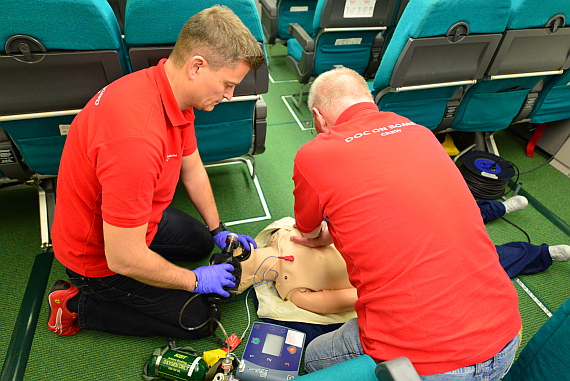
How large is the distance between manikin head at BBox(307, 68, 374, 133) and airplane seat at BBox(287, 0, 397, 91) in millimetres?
1536

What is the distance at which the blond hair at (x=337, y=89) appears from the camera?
1476 millimetres

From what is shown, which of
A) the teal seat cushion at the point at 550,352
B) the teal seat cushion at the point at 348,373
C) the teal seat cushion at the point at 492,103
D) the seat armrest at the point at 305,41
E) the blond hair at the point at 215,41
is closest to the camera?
the teal seat cushion at the point at 348,373

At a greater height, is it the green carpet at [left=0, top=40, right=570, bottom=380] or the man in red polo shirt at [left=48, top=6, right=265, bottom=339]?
the man in red polo shirt at [left=48, top=6, right=265, bottom=339]

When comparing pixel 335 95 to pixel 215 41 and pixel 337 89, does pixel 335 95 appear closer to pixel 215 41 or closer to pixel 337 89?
pixel 337 89

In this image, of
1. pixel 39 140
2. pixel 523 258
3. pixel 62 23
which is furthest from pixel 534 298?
pixel 39 140

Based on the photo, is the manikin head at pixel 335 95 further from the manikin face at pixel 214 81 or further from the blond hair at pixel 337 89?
the manikin face at pixel 214 81

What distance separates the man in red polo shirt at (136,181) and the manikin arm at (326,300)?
415mm

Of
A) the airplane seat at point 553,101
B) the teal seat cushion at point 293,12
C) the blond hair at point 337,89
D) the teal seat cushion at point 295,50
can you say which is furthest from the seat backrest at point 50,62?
the airplane seat at point 553,101

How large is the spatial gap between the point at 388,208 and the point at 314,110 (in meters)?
0.69

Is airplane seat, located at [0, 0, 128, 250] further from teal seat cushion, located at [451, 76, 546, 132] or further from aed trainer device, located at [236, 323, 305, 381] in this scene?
teal seat cushion, located at [451, 76, 546, 132]

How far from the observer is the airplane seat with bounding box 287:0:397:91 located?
280 cm

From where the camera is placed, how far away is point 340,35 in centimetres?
301

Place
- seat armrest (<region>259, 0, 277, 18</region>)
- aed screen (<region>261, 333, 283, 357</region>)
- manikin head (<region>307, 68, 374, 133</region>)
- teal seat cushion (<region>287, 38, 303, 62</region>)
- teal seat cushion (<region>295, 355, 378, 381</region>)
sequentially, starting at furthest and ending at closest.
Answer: seat armrest (<region>259, 0, 277, 18</region>), teal seat cushion (<region>287, 38, 303, 62</region>), aed screen (<region>261, 333, 283, 357</region>), manikin head (<region>307, 68, 374, 133</region>), teal seat cushion (<region>295, 355, 378, 381</region>)

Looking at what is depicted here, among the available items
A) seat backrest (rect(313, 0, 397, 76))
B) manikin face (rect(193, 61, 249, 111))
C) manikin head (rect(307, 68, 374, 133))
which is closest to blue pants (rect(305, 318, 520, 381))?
manikin head (rect(307, 68, 374, 133))
